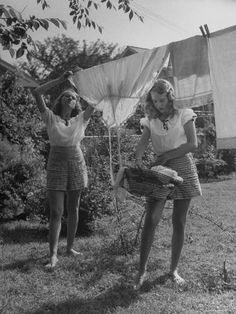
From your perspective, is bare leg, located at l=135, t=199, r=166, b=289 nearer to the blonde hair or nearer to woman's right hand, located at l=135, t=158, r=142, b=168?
woman's right hand, located at l=135, t=158, r=142, b=168

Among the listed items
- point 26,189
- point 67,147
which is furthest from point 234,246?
point 26,189

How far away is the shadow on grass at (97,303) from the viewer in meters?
3.48

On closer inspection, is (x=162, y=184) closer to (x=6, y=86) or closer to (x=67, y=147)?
(x=67, y=147)

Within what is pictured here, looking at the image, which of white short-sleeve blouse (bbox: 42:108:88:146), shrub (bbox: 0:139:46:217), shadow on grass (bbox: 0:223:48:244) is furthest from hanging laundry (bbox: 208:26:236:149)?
shrub (bbox: 0:139:46:217)

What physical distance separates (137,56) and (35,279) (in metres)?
2.20

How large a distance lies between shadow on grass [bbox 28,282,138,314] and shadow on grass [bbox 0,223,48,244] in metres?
2.17

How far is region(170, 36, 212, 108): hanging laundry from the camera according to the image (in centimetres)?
368

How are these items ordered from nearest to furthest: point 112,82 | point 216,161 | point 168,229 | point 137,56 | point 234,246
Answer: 1. point 137,56
2. point 112,82
3. point 234,246
4. point 168,229
5. point 216,161

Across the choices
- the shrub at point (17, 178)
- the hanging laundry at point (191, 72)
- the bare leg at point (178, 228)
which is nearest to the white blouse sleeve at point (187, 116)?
the hanging laundry at point (191, 72)

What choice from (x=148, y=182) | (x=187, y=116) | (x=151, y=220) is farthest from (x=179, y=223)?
(x=187, y=116)

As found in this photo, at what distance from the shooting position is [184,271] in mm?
4316

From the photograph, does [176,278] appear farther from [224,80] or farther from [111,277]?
[224,80]

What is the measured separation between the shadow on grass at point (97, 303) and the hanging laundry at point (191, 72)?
5.20ft

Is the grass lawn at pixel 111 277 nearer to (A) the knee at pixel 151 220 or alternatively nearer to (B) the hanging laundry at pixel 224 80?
(A) the knee at pixel 151 220
